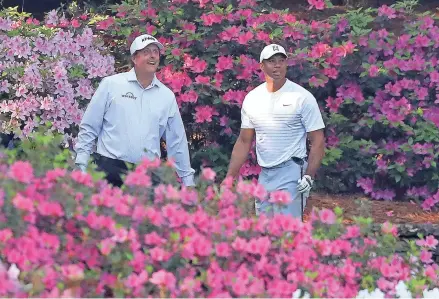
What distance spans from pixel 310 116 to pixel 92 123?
1.32 m

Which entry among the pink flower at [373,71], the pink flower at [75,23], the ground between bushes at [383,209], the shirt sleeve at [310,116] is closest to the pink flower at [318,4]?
the pink flower at [373,71]

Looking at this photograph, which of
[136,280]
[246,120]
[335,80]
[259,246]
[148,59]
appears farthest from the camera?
[335,80]

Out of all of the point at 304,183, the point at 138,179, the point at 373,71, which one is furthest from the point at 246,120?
the point at 138,179

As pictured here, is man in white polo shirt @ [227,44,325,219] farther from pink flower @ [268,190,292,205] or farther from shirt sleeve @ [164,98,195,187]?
pink flower @ [268,190,292,205]

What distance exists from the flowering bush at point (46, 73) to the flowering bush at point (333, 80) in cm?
13

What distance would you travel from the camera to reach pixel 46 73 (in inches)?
277

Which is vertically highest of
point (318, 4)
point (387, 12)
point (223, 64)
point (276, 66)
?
point (318, 4)

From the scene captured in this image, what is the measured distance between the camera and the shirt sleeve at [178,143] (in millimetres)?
5402

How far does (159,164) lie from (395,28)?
17.3ft

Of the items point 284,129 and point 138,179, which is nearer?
point 138,179

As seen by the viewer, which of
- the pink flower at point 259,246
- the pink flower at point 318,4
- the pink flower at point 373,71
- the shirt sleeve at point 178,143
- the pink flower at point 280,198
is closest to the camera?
the pink flower at point 259,246

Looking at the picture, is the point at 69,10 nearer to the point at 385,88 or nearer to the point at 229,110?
the point at 229,110

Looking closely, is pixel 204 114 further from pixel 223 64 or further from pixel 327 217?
pixel 327 217

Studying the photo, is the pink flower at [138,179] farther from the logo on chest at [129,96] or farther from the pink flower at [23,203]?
the logo on chest at [129,96]
